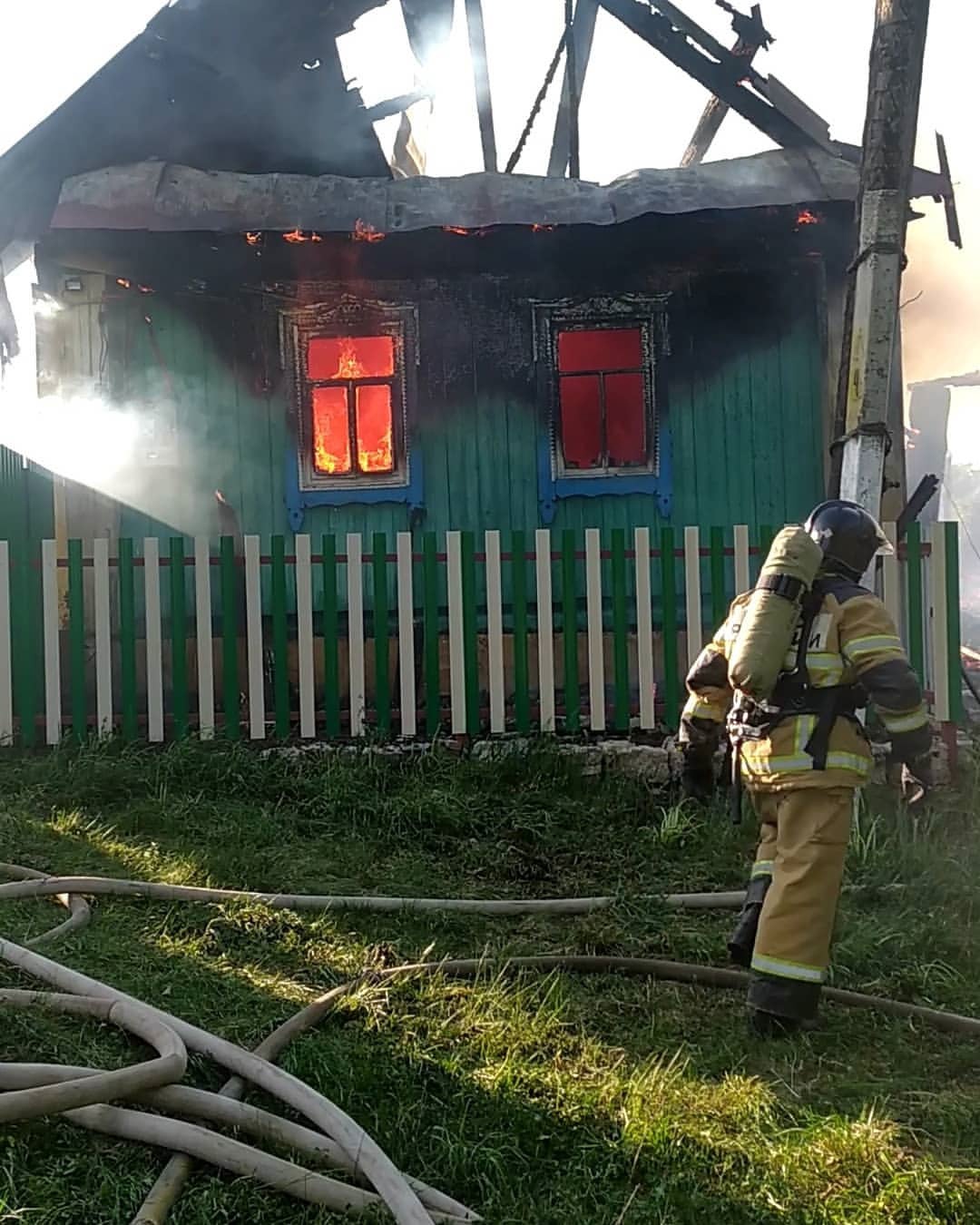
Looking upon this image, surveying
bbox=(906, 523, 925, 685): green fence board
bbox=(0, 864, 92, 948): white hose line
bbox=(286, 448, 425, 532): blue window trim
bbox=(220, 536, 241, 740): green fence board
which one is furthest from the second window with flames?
bbox=(0, 864, 92, 948): white hose line

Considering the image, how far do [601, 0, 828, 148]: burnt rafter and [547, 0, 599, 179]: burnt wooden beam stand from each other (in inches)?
15.8

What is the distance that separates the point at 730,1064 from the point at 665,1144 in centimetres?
55

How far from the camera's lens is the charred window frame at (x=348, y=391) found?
7.94m

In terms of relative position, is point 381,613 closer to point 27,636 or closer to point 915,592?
point 27,636

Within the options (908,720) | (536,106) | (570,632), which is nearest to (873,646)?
(908,720)

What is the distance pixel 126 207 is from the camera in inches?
290

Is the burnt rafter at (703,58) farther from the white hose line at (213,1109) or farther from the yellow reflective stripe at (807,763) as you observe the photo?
the white hose line at (213,1109)

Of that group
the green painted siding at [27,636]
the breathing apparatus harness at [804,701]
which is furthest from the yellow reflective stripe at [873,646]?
the green painted siding at [27,636]

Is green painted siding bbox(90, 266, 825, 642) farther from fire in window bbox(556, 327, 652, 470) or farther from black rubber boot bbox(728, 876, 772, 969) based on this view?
black rubber boot bbox(728, 876, 772, 969)

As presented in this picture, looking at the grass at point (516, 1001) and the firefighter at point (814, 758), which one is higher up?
the firefighter at point (814, 758)

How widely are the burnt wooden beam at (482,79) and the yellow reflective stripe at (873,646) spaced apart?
339 inches

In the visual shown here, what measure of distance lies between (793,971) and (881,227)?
13.8 feet

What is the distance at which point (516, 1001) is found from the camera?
3041 mm

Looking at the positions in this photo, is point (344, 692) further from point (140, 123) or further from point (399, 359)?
point (140, 123)
